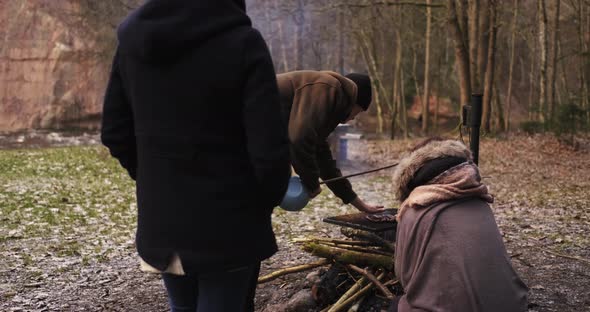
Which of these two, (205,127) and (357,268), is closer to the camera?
(205,127)

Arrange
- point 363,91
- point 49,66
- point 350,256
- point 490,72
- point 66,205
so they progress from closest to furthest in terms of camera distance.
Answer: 1. point 363,91
2. point 350,256
3. point 66,205
4. point 490,72
5. point 49,66

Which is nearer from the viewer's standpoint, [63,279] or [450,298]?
[450,298]

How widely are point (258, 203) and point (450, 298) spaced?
1.02 metres

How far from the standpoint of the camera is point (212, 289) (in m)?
2.40

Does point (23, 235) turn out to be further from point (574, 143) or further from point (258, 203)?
point (574, 143)

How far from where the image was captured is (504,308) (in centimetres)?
280

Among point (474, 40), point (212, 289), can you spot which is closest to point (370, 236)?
point (212, 289)

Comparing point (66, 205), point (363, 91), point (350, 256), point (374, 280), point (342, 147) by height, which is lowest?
point (342, 147)

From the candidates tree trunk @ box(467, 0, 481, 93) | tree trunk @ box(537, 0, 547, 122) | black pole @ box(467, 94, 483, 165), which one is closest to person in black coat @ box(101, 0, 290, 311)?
black pole @ box(467, 94, 483, 165)

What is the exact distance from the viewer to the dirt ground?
5004 millimetres

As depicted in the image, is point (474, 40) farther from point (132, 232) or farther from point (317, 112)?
point (317, 112)

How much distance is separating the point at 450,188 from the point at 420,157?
23cm

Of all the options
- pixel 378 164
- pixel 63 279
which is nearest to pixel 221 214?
pixel 63 279

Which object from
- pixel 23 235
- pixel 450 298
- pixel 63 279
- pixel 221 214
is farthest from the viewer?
pixel 23 235
